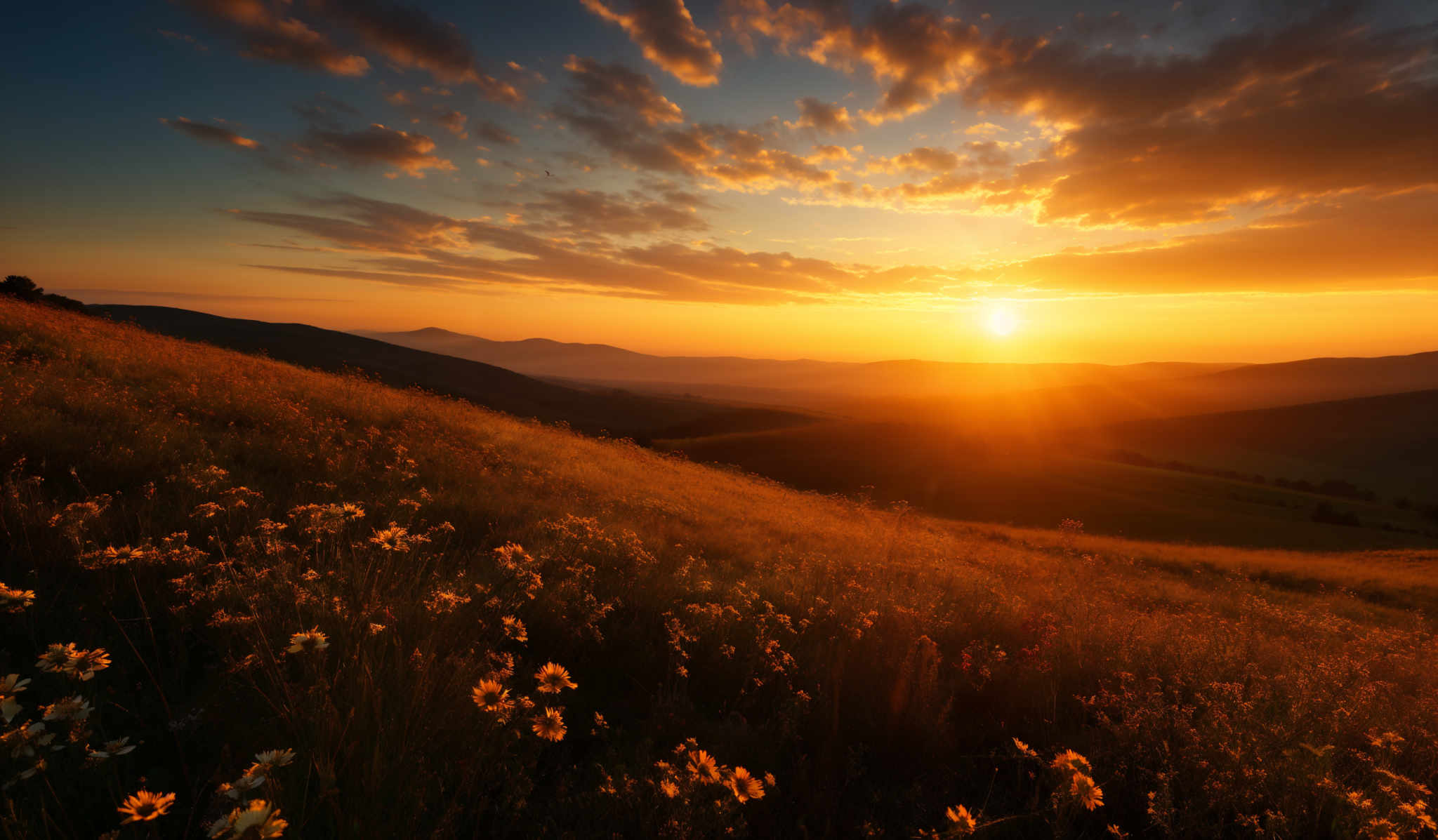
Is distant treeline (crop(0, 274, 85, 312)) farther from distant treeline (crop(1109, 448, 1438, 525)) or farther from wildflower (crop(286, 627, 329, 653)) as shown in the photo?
distant treeline (crop(1109, 448, 1438, 525))

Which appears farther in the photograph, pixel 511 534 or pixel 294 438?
pixel 294 438

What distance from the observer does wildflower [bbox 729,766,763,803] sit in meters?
2.04

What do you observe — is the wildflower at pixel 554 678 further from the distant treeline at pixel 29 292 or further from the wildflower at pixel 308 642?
the distant treeline at pixel 29 292

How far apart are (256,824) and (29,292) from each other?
36619 millimetres

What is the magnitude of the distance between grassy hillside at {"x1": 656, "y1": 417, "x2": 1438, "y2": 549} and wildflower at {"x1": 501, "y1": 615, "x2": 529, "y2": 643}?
23626 mm

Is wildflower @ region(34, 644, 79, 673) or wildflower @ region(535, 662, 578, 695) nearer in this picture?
wildflower @ region(34, 644, 79, 673)

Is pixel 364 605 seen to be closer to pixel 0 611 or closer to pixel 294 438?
pixel 0 611

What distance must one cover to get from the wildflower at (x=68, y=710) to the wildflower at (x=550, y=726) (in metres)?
1.38

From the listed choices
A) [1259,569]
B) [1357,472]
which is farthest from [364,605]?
[1357,472]

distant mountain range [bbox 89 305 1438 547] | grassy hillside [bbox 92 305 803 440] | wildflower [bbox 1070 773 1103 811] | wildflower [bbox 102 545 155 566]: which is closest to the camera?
wildflower [bbox 1070 773 1103 811]

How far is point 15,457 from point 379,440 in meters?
4.11

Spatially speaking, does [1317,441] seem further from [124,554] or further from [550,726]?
[124,554]

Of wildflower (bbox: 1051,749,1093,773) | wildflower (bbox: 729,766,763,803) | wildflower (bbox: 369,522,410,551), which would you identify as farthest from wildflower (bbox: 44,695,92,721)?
wildflower (bbox: 1051,749,1093,773)

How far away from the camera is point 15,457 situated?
5020 millimetres
